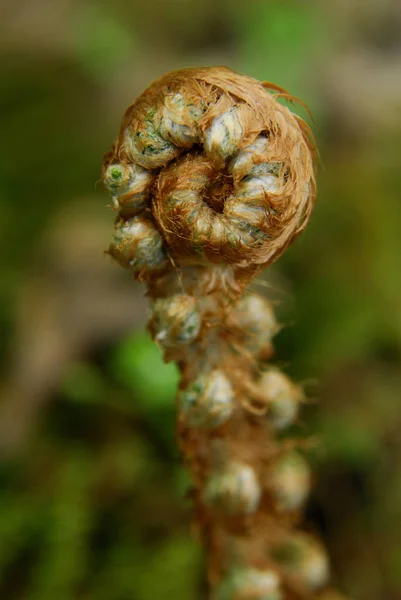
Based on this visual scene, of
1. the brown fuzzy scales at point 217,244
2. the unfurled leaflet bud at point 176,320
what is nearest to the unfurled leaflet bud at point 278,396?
the brown fuzzy scales at point 217,244

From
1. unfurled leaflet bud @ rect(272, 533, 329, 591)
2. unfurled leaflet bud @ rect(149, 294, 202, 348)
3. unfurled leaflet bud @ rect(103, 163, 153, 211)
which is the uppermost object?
unfurled leaflet bud @ rect(103, 163, 153, 211)

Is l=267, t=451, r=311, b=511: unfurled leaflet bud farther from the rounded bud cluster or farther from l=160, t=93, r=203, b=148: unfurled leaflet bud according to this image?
l=160, t=93, r=203, b=148: unfurled leaflet bud

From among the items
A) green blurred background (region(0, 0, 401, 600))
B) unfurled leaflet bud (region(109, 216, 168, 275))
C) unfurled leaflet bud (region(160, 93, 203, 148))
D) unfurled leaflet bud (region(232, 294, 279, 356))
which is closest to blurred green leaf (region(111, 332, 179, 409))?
green blurred background (region(0, 0, 401, 600))

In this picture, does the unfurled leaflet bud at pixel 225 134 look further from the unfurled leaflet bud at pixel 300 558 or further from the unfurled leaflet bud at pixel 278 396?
the unfurled leaflet bud at pixel 300 558

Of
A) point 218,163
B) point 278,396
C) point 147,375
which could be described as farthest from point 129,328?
point 218,163

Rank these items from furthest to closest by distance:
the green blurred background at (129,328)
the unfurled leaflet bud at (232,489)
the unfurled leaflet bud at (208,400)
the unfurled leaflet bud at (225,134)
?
the green blurred background at (129,328), the unfurled leaflet bud at (232,489), the unfurled leaflet bud at (208,400), the unfurled leaflet bud at (225,134)
